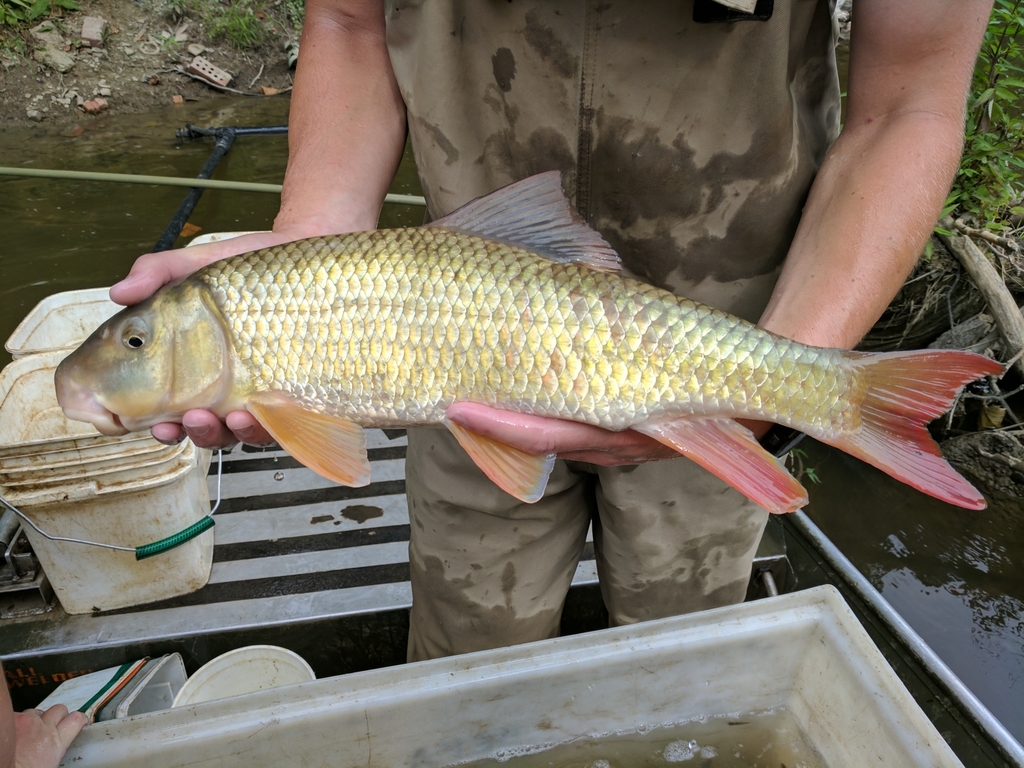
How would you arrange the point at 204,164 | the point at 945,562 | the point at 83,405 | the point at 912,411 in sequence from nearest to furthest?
the point at 912,411 → the point at 83,405 → the point at 945,562 → the point at 204,164

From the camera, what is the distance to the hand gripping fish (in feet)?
4.11

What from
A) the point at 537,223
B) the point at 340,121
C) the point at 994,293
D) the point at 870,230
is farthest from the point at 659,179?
the point at 994,293

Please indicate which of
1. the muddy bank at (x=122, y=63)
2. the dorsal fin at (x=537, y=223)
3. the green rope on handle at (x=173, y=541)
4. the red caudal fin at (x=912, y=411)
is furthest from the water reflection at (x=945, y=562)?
the muddy bank at (x=122, y=63)

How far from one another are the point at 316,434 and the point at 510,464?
1.23 feet

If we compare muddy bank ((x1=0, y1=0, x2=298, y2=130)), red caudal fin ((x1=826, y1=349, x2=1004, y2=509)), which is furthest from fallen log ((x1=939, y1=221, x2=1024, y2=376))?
muddy bank ((x1=0, y1=0, x2=298, y2=130))

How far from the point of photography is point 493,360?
4.37 ft

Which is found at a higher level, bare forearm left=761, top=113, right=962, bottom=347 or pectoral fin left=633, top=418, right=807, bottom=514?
bare forearm left=761, top=113, right=962, bottom=347

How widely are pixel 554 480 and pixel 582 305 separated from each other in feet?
1.62

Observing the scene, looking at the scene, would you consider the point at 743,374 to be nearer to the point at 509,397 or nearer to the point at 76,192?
the point at 509,397

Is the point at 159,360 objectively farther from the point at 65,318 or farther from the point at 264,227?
the point at 264,227

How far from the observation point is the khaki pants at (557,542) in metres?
1.66

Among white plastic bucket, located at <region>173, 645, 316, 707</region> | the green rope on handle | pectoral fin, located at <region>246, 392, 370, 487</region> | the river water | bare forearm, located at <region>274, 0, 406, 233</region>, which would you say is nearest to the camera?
pectoral fin, located at <region>246, 392, 370, 487</region>

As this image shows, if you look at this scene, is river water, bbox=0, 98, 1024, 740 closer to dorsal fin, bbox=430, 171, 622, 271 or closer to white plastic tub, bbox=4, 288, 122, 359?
white plastic tub, bbox=4, 288, 122, 359

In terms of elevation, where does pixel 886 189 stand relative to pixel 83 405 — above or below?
above
